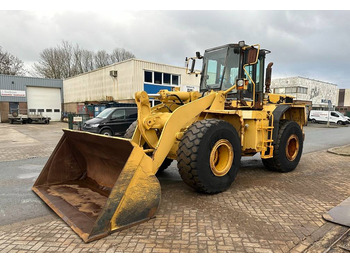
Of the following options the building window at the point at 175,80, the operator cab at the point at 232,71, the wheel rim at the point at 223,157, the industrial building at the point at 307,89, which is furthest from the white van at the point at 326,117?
the wheel rim at the point at 223,157

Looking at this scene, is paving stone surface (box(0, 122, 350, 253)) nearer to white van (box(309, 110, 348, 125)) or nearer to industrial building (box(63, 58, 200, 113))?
industrial building (box(63, 58, 200, 113))

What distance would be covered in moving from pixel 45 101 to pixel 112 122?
74.9 feet

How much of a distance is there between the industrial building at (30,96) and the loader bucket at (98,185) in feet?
93.0

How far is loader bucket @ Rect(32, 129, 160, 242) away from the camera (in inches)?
122

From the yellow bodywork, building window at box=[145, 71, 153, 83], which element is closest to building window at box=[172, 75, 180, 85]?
building window at box=[145, 71, 153, 83]

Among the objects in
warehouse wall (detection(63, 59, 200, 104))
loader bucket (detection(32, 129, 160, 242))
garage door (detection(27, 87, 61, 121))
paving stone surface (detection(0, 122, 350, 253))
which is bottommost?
paving stone surface (detection(0, 122, 350, 253))

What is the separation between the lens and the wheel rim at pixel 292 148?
6353mm

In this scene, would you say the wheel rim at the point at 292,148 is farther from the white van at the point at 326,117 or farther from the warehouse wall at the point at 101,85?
the white van at the point at 326,117

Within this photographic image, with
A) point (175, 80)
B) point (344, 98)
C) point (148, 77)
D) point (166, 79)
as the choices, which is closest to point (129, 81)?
point (148, 77)

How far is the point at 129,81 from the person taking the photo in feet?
66.8

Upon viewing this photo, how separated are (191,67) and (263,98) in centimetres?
A: 193

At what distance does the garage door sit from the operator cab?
29.0 metres

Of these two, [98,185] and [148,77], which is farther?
[148,77]

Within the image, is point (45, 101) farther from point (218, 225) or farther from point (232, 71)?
point (218, 225)
